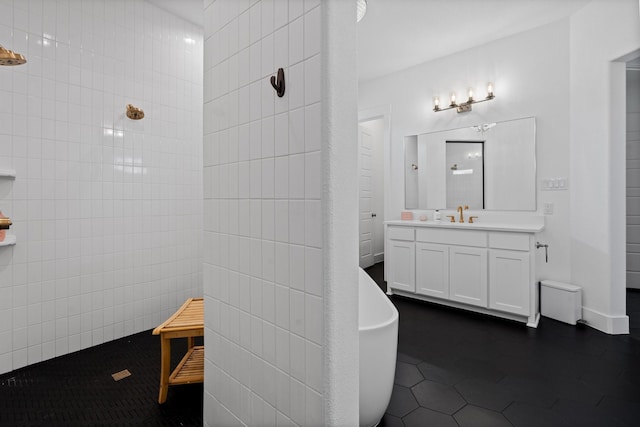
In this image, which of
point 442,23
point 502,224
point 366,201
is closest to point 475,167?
point 502,224

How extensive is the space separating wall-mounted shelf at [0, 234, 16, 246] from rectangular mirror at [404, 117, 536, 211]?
12.2ft

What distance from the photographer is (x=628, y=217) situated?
3.96 m

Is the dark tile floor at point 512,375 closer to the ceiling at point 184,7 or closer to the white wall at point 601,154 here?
the white wall at point 601,154

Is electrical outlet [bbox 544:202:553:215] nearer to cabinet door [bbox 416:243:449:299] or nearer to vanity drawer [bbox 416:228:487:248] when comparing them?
vanity drawer [bbox 416:228:487:248]

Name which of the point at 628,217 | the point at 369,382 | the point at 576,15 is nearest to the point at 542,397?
the point at 369,382

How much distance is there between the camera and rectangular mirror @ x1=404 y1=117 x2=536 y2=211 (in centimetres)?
320

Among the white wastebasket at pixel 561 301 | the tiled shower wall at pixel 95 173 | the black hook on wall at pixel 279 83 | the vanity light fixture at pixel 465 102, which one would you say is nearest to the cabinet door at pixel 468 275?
the white wastebasket at pixel 561 301

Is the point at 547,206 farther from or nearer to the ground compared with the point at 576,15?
nearer to the ground

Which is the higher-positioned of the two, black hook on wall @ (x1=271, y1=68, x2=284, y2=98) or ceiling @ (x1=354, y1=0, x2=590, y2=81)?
ceiling @ (x1=354, y1=0, x2=590, y2=81)

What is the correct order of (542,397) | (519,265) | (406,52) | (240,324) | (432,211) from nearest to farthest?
1. (240,324)
2. (542,397)
3. (519,265)
4. (406,52)
5. (432,211)

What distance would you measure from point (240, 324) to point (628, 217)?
16.4ft

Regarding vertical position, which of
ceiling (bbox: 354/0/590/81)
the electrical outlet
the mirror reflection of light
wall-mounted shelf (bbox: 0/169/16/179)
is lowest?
the electrical outlet

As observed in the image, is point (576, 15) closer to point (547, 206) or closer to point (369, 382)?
point (547, 206)

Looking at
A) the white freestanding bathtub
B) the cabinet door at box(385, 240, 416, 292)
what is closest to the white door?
the cabinet door at box(385, 240, 416, 292)
